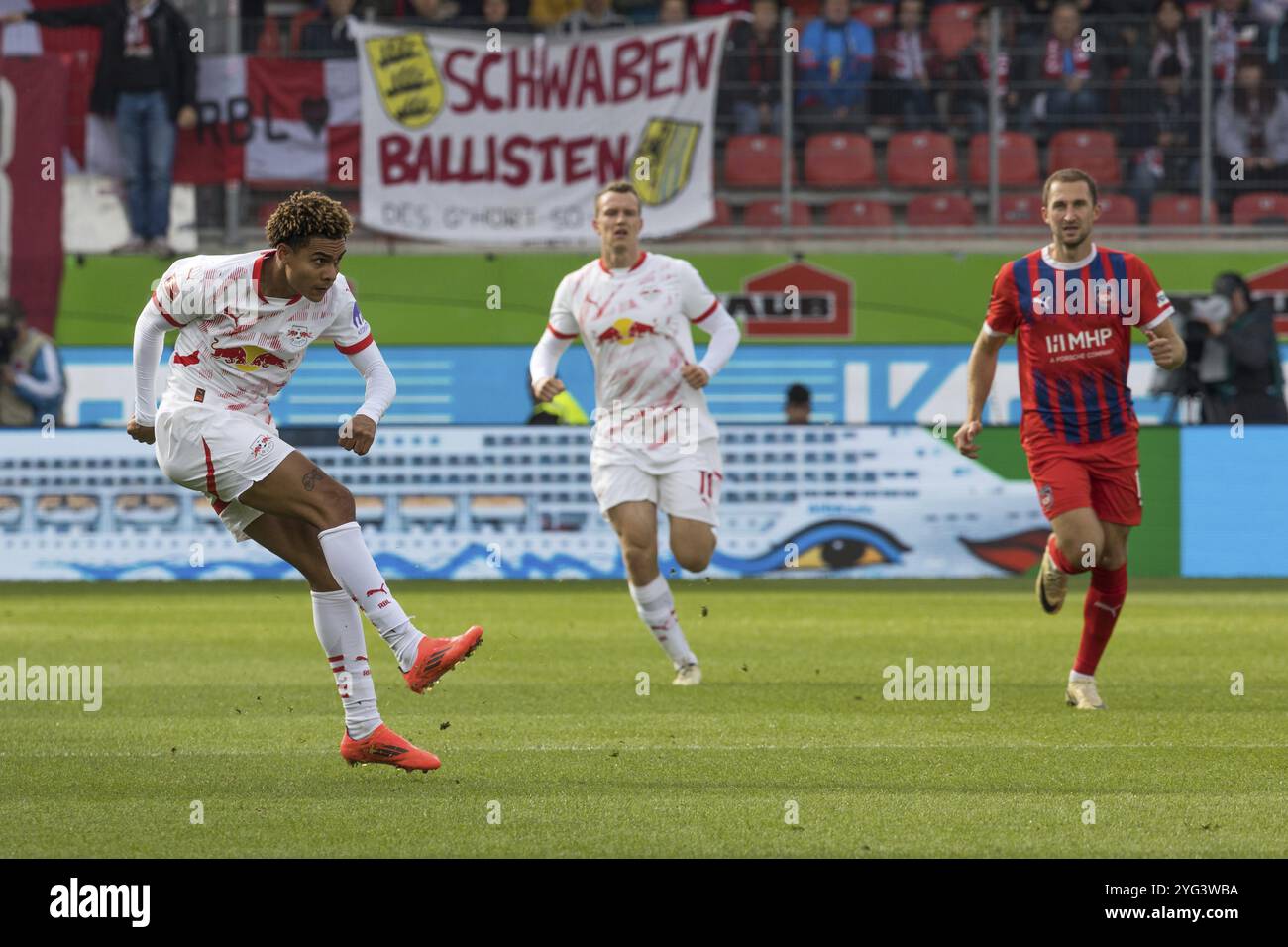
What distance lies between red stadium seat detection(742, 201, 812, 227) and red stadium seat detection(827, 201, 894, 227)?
0.27 meters

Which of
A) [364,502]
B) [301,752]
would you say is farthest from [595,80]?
[301,752]

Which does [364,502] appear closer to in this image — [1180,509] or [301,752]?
[1180,509]

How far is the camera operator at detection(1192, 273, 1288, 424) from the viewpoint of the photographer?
19.6 m

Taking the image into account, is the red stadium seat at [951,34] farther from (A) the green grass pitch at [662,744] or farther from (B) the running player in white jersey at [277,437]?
(B) the running player in white jersey at [277,437]

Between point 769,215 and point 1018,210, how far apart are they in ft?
8.39

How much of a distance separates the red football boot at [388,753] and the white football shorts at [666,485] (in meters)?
3.37

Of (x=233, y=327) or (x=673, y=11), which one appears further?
(x=673, y=11)

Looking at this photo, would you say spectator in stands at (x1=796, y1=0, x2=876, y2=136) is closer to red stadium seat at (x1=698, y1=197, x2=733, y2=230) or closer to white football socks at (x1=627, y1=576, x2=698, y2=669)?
red stadium seat at (x1=698, y1=197, x2=733, y2=230)

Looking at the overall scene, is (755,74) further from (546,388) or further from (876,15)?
(546,388)

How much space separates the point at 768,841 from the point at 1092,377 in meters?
4.11

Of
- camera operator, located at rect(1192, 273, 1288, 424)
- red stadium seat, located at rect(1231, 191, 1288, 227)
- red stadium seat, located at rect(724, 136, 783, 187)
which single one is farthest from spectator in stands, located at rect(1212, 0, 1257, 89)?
red stadium seat, located at rect(724, 136, 783, 187)

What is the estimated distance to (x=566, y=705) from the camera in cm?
960

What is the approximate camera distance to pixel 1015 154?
21.3 meters

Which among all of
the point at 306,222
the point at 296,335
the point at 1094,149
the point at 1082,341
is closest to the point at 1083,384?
the point at 1082,341
